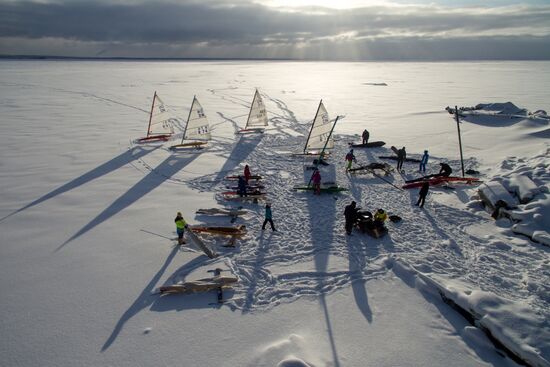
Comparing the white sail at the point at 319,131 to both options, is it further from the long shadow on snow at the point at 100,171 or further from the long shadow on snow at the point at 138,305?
the long shadow on snow at the point at 138,305

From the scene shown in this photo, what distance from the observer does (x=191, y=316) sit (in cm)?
788

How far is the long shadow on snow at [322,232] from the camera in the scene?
26.5 ft

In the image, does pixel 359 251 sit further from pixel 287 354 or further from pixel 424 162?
pixel 424 162

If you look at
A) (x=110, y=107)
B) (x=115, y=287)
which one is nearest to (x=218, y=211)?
(x=115, y=287)

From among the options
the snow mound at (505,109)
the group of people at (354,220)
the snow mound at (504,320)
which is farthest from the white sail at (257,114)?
Result: the snow mound at (505,109)

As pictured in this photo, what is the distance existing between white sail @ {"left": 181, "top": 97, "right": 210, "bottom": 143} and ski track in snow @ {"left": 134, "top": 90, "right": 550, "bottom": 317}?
23.4 feet

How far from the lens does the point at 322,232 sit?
11797 mm

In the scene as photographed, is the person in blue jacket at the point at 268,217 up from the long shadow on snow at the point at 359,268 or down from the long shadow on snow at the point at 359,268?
up

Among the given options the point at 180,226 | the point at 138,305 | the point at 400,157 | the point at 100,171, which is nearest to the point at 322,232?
the point at 180,226

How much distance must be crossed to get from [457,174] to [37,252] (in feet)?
60.8

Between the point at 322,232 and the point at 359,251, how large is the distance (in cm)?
159

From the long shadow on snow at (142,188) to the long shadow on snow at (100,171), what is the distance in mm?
2053

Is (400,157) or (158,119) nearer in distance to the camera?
(400,157)

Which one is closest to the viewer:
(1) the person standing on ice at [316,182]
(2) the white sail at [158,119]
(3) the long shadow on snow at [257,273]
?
(3) the long shadow on snow at [257,273]
